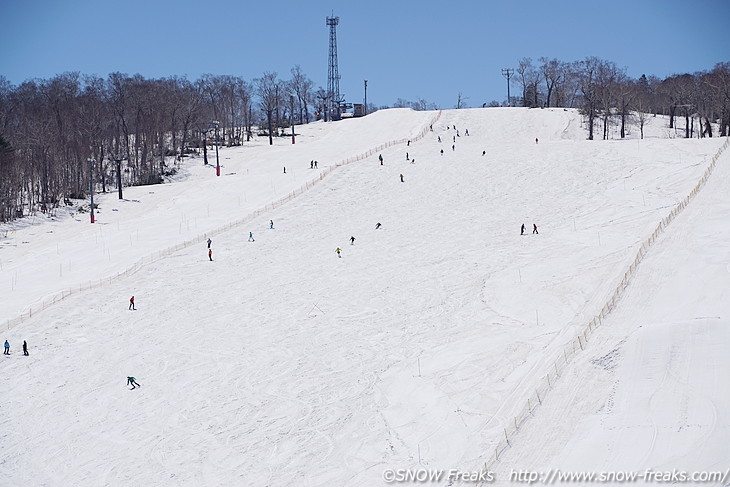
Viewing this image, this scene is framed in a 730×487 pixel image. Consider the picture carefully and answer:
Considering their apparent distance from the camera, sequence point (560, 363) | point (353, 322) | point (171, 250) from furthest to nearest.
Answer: point (171, 250) → point (353, 322) → point (560, 363)

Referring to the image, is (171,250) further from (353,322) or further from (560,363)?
(560,363)

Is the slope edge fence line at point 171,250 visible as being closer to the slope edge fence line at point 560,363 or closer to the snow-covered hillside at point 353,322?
the snow-covered hillside at point 353,322

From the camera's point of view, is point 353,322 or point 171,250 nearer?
point 353,322

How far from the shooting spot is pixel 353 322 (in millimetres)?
31547

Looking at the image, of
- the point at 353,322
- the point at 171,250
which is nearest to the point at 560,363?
the point at 353,322

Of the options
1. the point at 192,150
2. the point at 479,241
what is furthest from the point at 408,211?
the point at 192,150

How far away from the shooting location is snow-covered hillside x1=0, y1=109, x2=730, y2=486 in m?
21.3

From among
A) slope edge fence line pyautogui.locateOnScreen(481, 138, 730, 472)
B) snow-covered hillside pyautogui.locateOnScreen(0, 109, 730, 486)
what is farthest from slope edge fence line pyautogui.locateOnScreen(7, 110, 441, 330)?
slope edge fence line pyautogui.locateOnScreen(481, 138, 730, 472)

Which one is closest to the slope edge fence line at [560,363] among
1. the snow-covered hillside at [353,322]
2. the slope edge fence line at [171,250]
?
the snow-covered hillside at [353,322]

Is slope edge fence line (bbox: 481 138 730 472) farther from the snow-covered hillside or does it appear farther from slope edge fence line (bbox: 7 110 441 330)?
slope edge fence line (bbox: 7 110 441 330)

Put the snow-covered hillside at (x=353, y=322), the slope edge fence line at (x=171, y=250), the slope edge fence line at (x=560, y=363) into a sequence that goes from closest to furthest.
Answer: the slope edge fence line at (x=560, y=363), the snow-covered hillside at (x=353, y=322), the slope edge fence line at (x=171, y=250)

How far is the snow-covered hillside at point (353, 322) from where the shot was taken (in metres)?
21.3

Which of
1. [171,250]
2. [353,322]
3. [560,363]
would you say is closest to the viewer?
[560,363]

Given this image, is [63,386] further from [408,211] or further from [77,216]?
[77,216]
